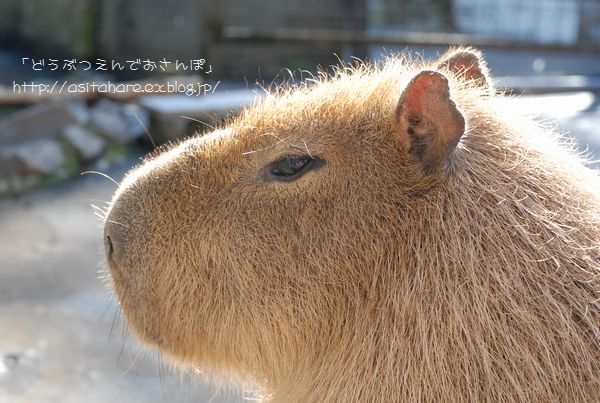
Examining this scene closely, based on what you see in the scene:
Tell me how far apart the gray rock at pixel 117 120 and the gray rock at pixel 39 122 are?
18 cm

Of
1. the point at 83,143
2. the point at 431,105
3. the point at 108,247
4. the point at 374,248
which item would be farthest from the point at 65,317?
the point at 431,105

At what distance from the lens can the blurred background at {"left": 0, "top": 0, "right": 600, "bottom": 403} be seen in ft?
13.0

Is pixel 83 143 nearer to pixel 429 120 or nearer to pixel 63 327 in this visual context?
pixel 63 327

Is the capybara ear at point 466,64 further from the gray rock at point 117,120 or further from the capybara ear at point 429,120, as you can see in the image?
the gray rock at point 117,120

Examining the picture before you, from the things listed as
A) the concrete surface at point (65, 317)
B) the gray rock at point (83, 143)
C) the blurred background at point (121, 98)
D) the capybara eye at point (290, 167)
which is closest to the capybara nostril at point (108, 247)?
the blurred background at point (121, 98)

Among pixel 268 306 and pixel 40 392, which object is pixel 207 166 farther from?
pixel 40 392

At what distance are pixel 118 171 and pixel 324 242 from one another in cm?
535

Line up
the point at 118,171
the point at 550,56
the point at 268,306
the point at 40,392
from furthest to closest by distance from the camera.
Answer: the point at 550,56, the point at 118,171, the point at 40,392, the point at 268,306

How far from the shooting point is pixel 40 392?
3678mm

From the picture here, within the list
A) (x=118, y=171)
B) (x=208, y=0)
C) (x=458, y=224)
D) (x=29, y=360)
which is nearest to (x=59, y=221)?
(x=118, y=171)

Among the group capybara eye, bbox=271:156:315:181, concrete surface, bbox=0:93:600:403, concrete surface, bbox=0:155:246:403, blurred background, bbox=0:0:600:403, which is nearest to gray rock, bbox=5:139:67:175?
blurred background, bbox=0:0:600:403

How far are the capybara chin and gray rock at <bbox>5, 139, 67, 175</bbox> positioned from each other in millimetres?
4835

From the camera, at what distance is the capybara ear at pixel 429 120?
1.67 meters

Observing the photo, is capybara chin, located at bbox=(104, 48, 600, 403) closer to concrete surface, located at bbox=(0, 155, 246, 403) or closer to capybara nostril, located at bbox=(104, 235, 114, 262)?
capybara nostril, located at bbox=(104, 235, 114, 262)
